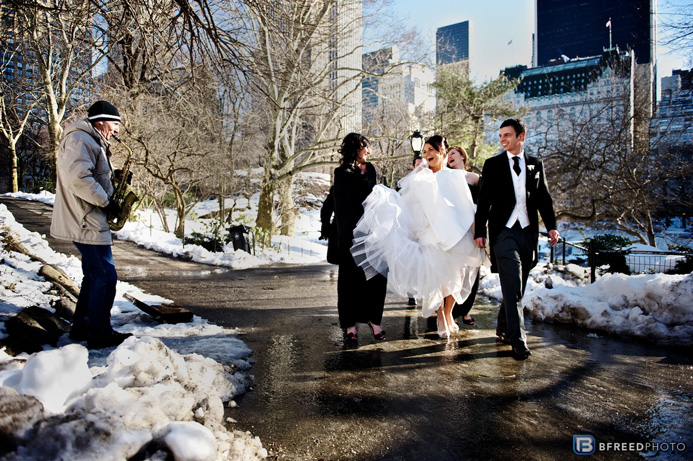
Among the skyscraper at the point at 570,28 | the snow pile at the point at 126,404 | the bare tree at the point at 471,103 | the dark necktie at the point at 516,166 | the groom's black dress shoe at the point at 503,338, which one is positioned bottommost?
the groom's black dress shoe at the point at 503,338

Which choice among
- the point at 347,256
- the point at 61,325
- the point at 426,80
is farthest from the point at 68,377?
the point at 426,80

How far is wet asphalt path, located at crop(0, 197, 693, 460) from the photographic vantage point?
2711 mm

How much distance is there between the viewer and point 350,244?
5.14 m

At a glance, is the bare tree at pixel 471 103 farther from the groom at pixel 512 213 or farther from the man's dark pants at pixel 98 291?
the man's dark pants at pixel 98 291

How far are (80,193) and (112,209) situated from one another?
312 mm

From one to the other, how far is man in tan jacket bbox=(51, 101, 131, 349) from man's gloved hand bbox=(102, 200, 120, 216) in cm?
4

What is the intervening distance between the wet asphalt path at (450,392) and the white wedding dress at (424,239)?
25.8 inches

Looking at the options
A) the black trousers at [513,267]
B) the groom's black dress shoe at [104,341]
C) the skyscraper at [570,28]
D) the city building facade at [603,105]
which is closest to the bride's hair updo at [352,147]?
the black trousers at [513,267]

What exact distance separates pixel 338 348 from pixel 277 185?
1752 cm

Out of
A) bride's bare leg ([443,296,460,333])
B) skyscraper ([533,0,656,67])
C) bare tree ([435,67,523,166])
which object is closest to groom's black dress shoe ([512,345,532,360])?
bride's bare leg ([443,296,460,333])

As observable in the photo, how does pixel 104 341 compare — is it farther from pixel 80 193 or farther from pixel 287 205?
pixel 287 205

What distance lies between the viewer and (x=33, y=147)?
166ft

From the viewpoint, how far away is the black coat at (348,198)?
5.16 meters

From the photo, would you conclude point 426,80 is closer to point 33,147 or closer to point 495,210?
point 495,210
